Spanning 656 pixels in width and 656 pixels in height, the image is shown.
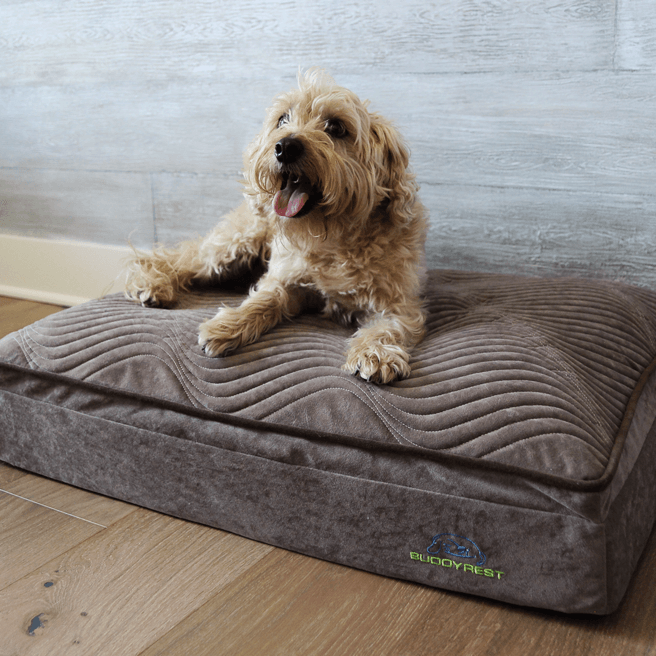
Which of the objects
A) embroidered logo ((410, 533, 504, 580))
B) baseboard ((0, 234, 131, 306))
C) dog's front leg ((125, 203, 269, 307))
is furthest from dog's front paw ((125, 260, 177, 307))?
embroidered logo ((410, 533, 504, 580))

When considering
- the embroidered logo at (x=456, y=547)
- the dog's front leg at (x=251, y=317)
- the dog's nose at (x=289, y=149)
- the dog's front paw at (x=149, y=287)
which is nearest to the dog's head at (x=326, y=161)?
the dog's nose at (x=289, y=149)

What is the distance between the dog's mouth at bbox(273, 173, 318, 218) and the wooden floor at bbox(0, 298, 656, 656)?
0.86m

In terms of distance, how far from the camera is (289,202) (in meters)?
1.74

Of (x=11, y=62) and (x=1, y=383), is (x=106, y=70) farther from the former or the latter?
(x=1, y=383)

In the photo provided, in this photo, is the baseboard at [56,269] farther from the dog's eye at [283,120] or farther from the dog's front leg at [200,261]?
the dog's eye at [283,120]

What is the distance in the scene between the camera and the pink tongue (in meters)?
1.72

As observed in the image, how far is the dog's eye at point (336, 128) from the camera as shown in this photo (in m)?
1.73

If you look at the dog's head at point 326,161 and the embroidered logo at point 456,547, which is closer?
the embroidered logo at point 456,547

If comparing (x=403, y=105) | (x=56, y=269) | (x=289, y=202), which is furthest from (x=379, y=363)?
(x=56, y=269)

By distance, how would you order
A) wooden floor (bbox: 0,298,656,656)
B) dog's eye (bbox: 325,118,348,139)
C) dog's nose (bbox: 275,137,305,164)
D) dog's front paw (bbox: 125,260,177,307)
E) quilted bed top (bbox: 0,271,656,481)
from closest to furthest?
wooden floor (bbox: 0,298,656,656)
quilted bed top (bbox: 0,271,656,481)
dog's nose (bbox: 275,137,305,164)
dog's eye (bbox: 325,118,348,139)
dog's front paw (bbox: 125,260,177,307)

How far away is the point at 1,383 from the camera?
1774mm

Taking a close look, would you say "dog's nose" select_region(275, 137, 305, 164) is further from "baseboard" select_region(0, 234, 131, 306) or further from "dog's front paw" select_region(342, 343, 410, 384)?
"baseboard" select_region(0, 234, 131, 306)

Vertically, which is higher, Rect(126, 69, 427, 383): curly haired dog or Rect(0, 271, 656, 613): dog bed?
Rect(126, 69, 427, 383): curly haired dog

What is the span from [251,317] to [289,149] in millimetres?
469
